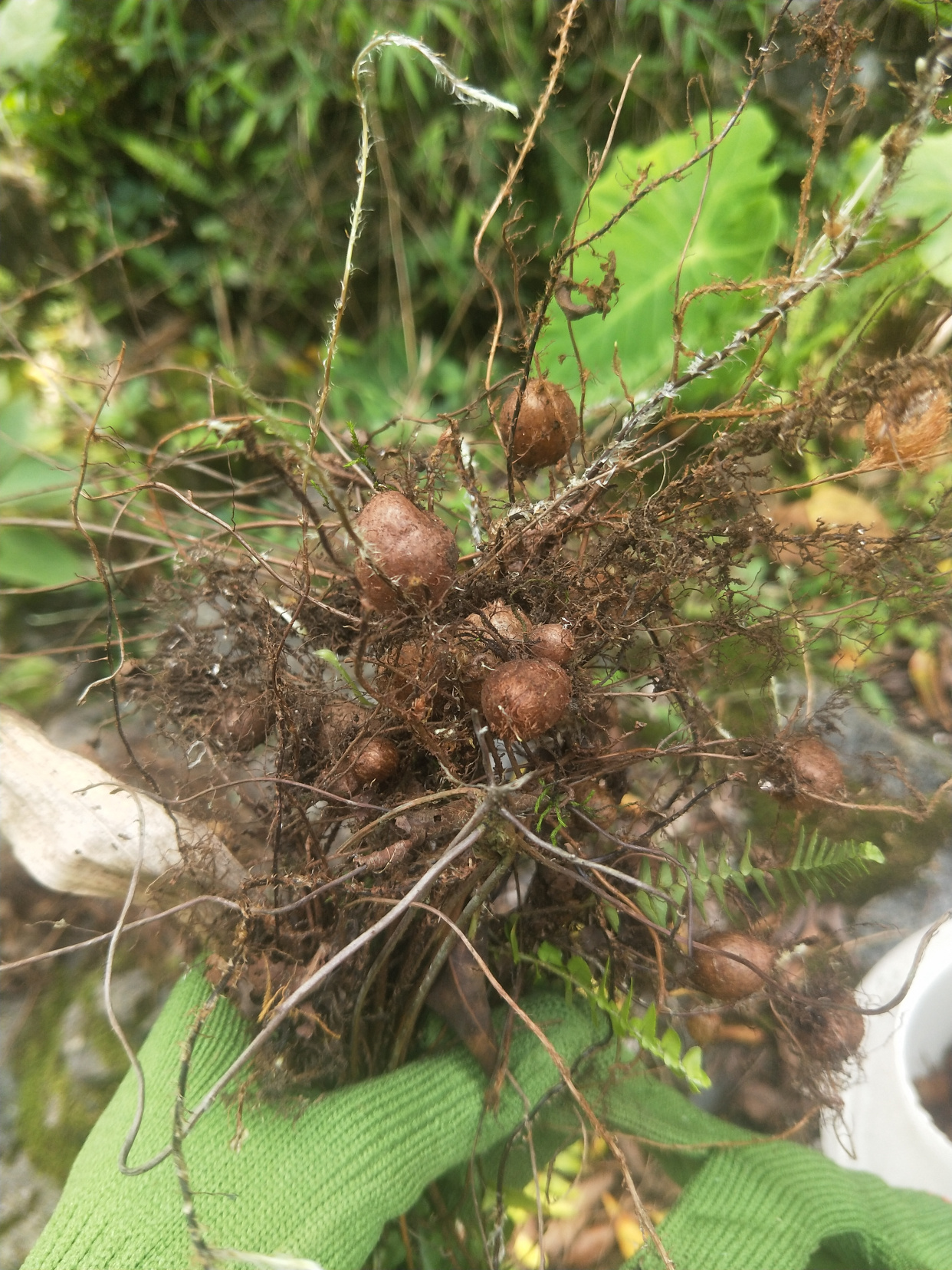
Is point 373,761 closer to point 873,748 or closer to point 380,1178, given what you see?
point 380,1178

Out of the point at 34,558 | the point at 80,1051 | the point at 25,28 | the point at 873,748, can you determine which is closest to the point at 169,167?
the point at 25,28

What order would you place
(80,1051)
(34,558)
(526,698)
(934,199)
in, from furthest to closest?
(34,558)
(80,1051)
(934,199)
(526,698)

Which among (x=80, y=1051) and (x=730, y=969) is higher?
(x=730, y=969)

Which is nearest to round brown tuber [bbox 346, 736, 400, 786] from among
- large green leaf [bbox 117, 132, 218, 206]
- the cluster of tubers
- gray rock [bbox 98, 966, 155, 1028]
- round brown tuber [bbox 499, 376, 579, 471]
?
the cluster of tubers

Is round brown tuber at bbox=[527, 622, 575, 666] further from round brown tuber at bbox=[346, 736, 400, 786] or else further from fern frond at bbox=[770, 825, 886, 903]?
fern frond at bbox=[770, 825, 886, 903]

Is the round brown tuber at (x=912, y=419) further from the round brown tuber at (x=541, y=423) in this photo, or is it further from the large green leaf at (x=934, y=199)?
the large green leaf at (x=934, y=199)

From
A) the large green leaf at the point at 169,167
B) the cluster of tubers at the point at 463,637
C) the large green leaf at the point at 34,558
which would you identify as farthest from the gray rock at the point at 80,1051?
the large green leaf at the point at 169,167
